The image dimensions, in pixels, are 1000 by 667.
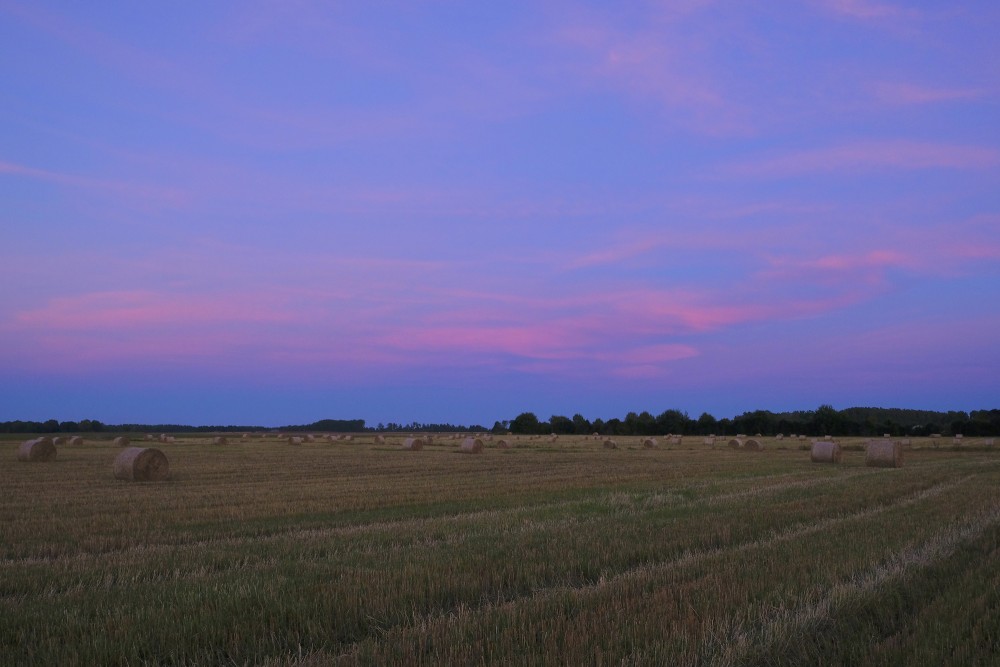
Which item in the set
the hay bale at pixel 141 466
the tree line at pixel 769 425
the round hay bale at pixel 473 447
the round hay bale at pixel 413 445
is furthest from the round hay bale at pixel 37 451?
the tree line at pixel 769 425

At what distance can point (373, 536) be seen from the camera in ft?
34.7

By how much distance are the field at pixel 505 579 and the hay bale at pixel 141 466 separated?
18.3ft

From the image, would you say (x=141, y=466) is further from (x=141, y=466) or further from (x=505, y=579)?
(x=505, y=579)

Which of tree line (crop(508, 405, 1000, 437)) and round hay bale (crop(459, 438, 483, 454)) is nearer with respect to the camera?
round hay bale (crop(459, 438, 483, 454))

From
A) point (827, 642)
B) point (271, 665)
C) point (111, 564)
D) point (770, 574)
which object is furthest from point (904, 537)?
point (111, 564)

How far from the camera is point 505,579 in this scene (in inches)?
305

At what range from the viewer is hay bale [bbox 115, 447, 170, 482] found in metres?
21.2

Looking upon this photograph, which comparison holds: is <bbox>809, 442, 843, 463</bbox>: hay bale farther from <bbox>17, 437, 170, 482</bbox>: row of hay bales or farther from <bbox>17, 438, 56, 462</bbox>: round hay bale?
<bbox>17, 438, 56, 462</bbox>: round hay bale

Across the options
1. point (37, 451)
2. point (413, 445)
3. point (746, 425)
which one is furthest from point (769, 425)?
point (37, 451)

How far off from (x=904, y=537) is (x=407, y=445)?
125 ft

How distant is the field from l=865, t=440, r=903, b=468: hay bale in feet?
45.0

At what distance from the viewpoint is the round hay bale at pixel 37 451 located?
28.9 metres

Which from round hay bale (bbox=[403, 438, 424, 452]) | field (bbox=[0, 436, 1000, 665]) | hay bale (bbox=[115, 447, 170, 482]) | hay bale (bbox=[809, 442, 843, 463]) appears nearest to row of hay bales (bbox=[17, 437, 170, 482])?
hay bale (bbox=[115, 447, 170, 482])

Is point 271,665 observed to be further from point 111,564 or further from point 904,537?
point 904,537
